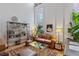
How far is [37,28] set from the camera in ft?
4.92

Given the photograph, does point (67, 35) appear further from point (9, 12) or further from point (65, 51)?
point (9, 12)

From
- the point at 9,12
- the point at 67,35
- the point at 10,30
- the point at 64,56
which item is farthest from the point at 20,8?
the point at 64,56

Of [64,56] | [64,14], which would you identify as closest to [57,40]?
[64,56]

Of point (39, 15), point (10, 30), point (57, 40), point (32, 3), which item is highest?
point (32, 3)

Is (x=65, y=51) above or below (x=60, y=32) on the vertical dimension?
below

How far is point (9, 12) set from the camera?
1.48m

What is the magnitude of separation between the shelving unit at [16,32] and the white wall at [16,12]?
0.16 feet

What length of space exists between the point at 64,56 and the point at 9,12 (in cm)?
80

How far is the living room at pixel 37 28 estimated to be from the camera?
4.81 ft

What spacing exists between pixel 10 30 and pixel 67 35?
644 millimetres

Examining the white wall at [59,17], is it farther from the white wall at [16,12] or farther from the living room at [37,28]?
the white wall at [16,12]

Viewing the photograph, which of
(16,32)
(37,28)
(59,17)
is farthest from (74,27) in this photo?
(16,32)

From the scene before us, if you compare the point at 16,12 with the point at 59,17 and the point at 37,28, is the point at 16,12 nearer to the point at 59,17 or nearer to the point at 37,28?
the point at 37,28

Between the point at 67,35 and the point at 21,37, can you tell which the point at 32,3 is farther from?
the point at 67,35
